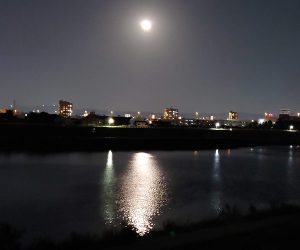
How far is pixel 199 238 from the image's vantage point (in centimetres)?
1014

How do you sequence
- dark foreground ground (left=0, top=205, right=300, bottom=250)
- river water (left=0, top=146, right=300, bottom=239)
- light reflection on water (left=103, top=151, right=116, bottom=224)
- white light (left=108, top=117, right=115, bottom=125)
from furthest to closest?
white light (left=108, top=117, right=115, bottom=125), light reflection on water (left=103, top=151, right=116, bottom=224), river water (left=0, top=146, right=300, bottom=239), dark foreground ground (left=0, top=205, right=300, bottom=250)

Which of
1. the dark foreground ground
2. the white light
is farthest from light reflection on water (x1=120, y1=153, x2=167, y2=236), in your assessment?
the white light

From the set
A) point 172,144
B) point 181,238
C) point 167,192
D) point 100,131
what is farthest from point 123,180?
point 100,131

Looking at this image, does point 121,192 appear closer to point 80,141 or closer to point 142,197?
point 142,197

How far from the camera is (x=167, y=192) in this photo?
26141 mm

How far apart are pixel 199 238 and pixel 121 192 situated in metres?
16.0

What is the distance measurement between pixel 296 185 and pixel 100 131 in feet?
170

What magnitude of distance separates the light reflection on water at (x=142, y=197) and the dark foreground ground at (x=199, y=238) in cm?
196

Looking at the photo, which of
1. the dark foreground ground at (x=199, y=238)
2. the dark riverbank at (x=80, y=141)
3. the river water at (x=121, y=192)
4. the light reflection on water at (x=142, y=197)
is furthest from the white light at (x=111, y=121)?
the dark foreground ground at (x=199, y=238)

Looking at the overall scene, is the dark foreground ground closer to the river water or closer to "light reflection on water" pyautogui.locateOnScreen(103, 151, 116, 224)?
the river water

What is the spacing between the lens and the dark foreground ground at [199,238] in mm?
9424

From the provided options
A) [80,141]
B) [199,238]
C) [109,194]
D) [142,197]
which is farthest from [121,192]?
[80,141]

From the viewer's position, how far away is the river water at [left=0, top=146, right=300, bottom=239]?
1803 cm

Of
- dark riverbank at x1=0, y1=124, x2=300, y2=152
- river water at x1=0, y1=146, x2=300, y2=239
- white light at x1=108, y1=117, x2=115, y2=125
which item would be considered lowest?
river water at x1=0, y1=146, x2=300, y2=239
